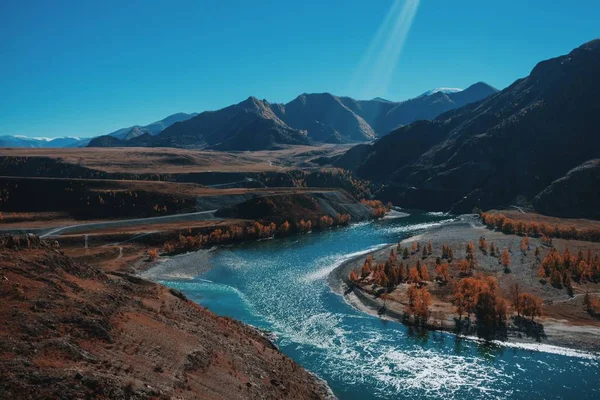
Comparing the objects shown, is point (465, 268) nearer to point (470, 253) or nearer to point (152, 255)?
point (470, 253)

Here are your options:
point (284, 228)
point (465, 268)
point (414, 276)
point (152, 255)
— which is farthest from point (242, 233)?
point (465, 268)

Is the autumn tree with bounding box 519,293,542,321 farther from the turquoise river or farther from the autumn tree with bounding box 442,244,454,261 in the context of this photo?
the autumn tree with bounding box 442,244,454,261

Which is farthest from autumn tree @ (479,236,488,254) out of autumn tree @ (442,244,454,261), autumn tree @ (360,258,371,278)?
autumn tree @ (360,258,371,278)

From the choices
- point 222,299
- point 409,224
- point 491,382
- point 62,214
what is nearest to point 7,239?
point 222,299

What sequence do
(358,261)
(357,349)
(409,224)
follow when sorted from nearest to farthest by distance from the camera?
(357,349), (358,261), (409,224)

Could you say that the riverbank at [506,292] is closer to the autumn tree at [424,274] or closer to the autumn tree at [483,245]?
the autumn tree at [424,274]

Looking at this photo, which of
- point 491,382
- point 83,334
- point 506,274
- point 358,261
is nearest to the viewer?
point 83,334

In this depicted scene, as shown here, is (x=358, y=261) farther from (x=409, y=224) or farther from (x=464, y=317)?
(x=409, y=224)
